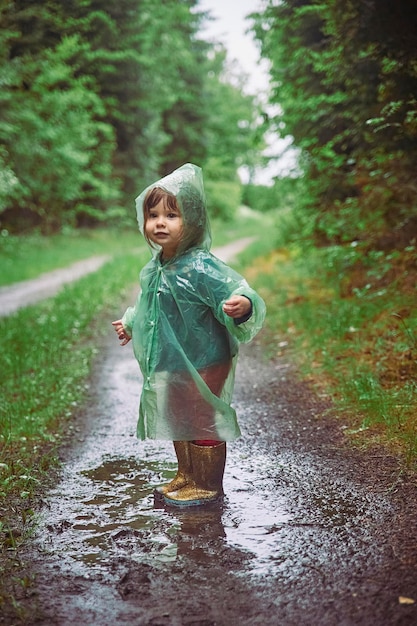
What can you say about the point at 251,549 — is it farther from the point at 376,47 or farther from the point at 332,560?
the point at 376,47

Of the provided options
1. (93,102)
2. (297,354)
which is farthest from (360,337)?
(93,102)

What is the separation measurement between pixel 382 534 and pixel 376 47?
184 inches

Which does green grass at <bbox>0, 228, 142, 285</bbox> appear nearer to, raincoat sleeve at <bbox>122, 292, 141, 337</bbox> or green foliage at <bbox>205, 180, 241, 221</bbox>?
raincoat sleeve at <bbox>122, 292, 141, 337</bbox>

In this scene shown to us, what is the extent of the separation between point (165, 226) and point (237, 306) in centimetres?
63

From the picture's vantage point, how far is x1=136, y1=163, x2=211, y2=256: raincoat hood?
12.5 feet

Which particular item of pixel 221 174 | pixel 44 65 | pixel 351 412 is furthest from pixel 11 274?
pixel 221 174

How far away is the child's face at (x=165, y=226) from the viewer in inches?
150

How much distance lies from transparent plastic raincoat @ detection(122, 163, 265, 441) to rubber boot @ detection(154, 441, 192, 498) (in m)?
0.18

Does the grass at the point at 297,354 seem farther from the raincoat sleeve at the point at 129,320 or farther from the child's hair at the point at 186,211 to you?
the child's hair at the point at 186,211

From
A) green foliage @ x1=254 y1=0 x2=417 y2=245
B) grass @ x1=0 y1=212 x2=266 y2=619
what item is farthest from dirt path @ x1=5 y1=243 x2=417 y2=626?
green foliage @ x1=254 y1=0 x2=417 y2=245

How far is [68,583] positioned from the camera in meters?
2.93

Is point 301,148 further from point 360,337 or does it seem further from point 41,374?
point 41,374

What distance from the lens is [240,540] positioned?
3.32m

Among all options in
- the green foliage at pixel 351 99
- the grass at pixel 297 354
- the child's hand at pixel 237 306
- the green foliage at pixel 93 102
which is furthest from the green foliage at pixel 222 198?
the child's hand at pixel 237 306
